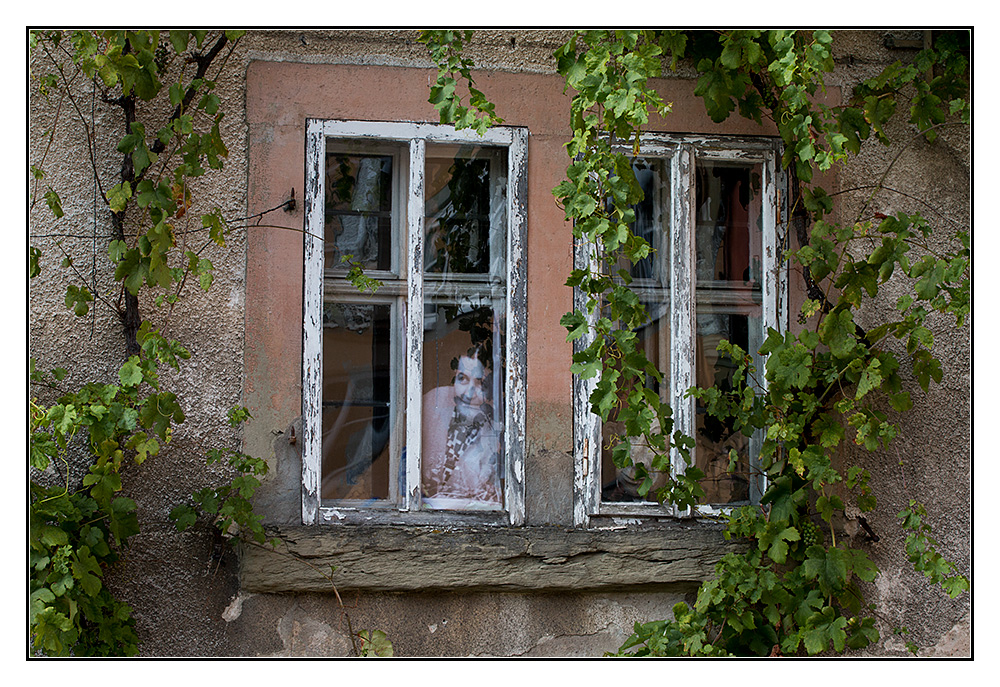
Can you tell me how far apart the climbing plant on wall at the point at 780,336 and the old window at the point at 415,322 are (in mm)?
286

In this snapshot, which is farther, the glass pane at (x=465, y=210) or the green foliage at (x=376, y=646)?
the glass pane at (x=465, y=210)

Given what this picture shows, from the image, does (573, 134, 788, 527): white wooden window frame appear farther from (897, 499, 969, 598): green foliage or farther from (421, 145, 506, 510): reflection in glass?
(897, 499, 969, 598): green foliage

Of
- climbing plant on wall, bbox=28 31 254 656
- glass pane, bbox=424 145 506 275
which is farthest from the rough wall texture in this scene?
glass pane, bbox=424 145 506 275

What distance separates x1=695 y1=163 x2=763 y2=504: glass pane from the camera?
3000mm

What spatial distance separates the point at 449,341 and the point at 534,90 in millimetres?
904

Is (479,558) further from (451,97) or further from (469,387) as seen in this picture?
(451,97)

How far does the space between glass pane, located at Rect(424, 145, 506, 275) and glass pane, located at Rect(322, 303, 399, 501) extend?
276mm

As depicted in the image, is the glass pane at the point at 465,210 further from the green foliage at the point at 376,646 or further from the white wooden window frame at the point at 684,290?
the green foliage at the point at 376,646

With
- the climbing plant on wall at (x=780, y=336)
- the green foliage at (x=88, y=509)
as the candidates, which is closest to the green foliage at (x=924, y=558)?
the climbing plant on wall at (x=780, y=336)

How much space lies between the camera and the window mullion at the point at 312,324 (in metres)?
2.76

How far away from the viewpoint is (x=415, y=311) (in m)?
2.87

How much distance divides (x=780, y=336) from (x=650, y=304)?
0.50 meters

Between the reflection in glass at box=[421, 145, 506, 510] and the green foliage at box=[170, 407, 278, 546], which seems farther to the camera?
the reflection in glass at box=[421, 145, 506, 510]

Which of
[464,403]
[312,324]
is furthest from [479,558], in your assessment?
[312,324]
